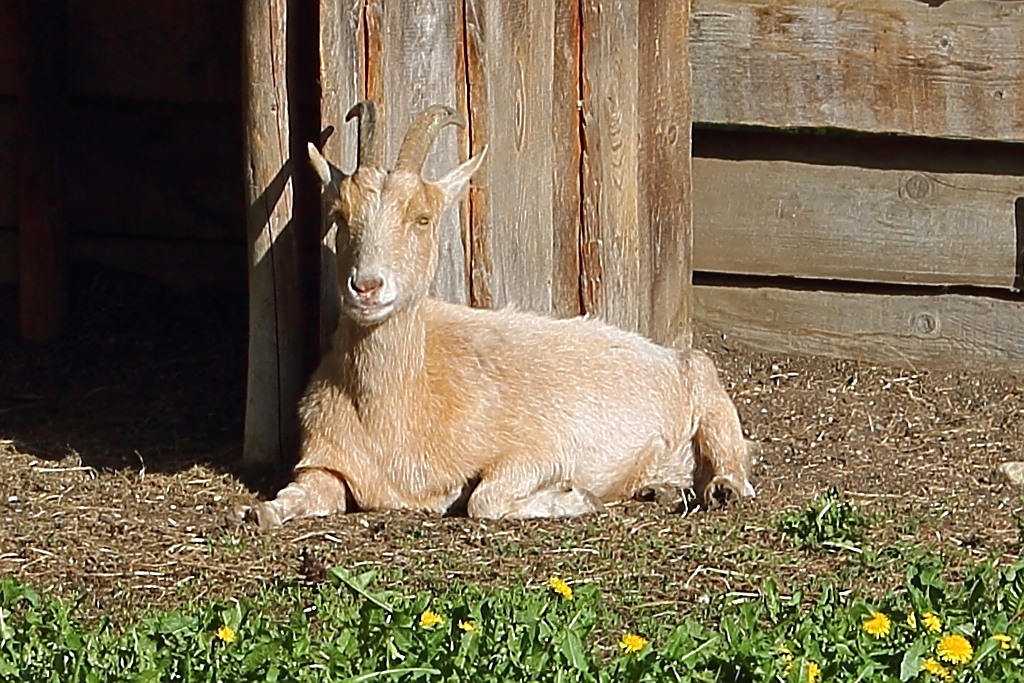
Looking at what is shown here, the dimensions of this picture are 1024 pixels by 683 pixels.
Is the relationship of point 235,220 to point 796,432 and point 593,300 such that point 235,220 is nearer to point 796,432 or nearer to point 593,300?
point 593,300

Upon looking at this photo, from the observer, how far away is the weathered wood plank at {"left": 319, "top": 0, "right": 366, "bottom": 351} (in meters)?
6.54

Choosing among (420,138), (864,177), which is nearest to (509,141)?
(420,138)

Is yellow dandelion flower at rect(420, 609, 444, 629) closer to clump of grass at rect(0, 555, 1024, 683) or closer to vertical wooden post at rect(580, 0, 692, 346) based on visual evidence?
clump of grass at rect(0, 555, 1024, 683)

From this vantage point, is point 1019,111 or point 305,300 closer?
point 305,300

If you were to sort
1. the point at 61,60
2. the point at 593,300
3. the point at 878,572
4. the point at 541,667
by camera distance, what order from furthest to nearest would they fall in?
the point at 61,60, the point at 593,300, the point at 878,572, the point at 541,667

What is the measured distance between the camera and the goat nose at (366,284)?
19.5 ft

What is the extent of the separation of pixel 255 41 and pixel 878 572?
114 inches

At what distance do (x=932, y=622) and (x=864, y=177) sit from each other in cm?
404

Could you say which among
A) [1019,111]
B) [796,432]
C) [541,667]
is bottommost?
[796,432]

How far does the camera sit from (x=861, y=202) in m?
8.04

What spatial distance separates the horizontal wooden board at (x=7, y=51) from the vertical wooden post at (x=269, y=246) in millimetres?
2215

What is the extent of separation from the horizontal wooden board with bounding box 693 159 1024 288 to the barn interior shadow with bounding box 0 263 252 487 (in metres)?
2.23

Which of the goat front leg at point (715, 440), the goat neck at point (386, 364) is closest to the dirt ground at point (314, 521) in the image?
the goat front leg at point (715, 440)

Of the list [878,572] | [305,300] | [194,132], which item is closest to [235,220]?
[194,132]
